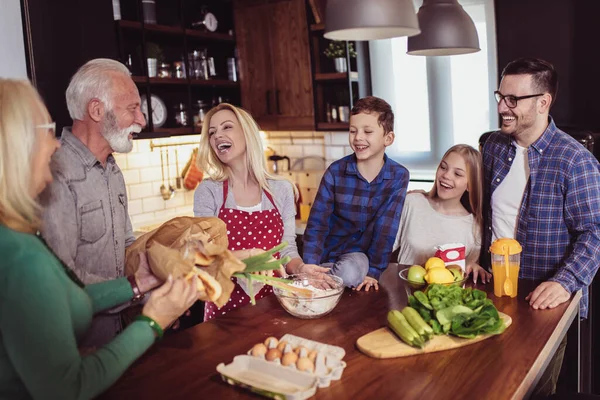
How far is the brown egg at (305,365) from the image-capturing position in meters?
1.49

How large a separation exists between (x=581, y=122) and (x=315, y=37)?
80.7 inches

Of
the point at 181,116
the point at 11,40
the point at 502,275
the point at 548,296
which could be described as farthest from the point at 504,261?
the point at 181,116

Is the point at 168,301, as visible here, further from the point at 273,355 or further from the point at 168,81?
the point at 168,81

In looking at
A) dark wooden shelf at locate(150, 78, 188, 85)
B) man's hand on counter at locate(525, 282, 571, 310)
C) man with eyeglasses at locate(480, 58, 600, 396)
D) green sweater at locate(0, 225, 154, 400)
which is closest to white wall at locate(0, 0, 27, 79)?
dark wooden shelf at locate(150, 78, 188, 85)

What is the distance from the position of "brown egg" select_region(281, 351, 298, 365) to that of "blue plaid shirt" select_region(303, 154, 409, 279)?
1.10 metres

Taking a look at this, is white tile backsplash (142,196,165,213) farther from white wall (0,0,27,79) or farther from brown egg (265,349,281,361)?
brown egg (265,349,281,361)

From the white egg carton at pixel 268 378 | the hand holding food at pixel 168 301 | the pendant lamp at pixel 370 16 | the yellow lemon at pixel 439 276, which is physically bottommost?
the white egg carton at pixel 268 378

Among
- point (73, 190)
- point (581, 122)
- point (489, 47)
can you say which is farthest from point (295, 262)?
point (489, 47)

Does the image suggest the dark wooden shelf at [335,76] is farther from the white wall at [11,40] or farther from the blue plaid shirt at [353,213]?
the white wall at [11,40]

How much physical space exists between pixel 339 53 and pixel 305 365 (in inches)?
132

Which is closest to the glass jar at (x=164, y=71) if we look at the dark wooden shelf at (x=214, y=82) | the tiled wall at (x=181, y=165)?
the dark wooden shelf at (x=214, y=82)

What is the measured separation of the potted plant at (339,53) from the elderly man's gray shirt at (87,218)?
2.60 meters

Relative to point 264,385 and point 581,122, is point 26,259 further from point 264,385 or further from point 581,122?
point 581,122

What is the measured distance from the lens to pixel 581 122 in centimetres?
346
